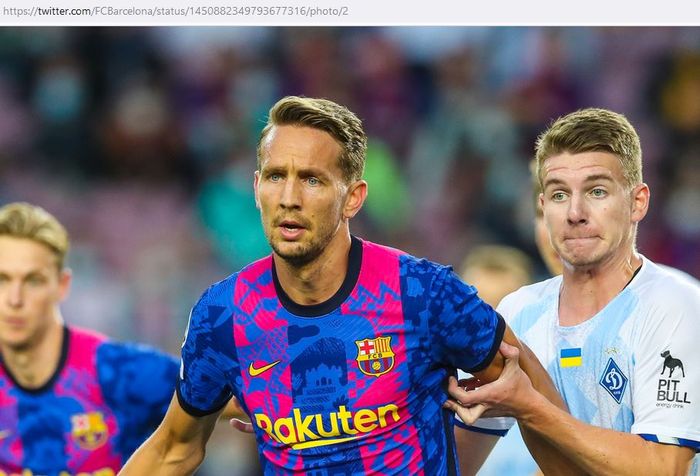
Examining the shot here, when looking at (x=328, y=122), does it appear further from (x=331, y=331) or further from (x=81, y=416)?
(x=81, y=416)

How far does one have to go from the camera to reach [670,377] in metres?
3.68

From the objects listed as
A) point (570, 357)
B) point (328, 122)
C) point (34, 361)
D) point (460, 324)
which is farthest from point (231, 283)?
point (34, 361)

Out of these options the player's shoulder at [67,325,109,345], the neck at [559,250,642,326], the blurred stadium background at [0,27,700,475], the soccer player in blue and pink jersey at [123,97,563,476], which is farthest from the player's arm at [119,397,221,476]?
the blurred stadium background at [0,27,700,475]

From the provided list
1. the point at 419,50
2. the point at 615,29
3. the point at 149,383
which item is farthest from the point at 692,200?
the point at 149,383

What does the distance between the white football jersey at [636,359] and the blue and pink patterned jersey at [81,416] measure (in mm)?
1869

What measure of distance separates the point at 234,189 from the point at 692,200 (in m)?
3.79

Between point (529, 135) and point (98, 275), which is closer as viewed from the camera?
point (98, 275)

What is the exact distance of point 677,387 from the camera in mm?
3668

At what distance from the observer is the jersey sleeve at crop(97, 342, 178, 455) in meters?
5.08

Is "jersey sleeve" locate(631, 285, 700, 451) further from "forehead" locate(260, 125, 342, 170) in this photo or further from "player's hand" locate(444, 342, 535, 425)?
"forehead" locate(260, 125, 342, 170)

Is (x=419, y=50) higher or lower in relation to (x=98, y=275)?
higher

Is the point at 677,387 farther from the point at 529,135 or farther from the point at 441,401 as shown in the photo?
the point at 529,135

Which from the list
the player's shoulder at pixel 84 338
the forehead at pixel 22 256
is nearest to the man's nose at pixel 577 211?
the player's shoulder at pixel 84 338

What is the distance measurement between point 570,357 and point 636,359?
10.5 inches
